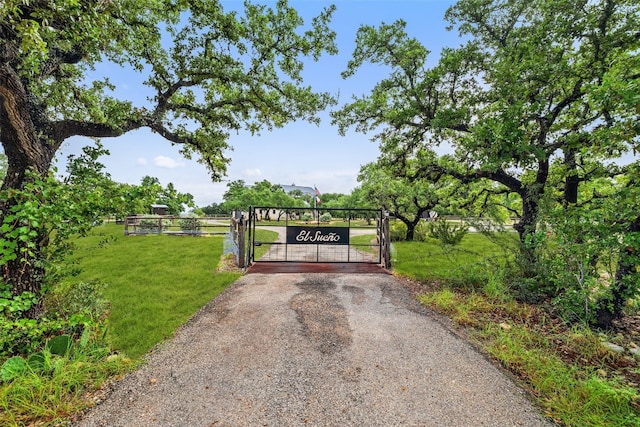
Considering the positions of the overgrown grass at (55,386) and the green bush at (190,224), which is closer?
the overgrown grass at (55,386)

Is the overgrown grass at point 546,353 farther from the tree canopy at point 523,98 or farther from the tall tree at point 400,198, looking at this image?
the tall tree at point 400,198

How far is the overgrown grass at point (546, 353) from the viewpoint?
7.64ft

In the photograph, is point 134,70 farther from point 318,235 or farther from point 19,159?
point 318,235

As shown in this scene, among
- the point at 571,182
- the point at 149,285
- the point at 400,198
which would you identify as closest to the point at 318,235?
the point at 149,285

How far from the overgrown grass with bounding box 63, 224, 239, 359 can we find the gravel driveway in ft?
1.44

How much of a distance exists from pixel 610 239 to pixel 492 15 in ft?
21.2

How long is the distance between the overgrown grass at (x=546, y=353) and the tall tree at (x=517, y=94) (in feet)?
3.84

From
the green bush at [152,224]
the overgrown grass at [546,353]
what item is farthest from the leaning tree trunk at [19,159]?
the green bush at [152,224]

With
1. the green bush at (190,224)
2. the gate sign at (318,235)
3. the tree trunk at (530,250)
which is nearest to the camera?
the tree trunk at (530,250)

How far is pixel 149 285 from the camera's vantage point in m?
5.87

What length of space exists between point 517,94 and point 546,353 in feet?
15.8

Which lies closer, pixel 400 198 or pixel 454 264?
pixel 454 264

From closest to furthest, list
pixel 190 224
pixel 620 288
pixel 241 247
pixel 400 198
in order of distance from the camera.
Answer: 1. pixel 620 288
2. pixel 241 247
3. pixel 400 198
4. pixel 190 224

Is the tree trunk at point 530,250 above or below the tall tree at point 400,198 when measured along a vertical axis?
below
